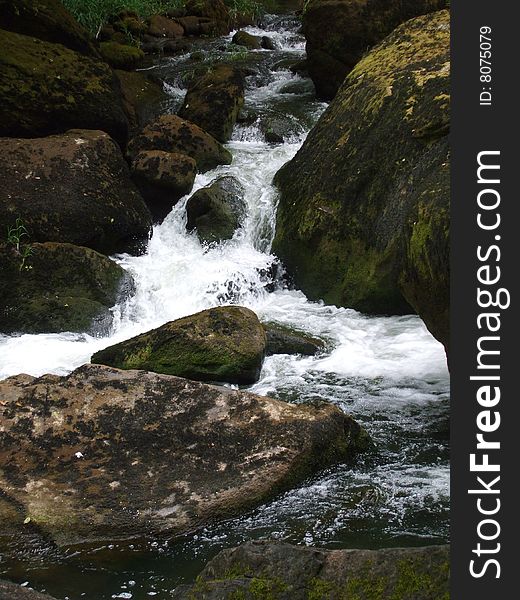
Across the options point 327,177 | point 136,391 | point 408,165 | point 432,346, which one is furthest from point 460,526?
point 327,177

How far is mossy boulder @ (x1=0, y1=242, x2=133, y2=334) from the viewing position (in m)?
9.58

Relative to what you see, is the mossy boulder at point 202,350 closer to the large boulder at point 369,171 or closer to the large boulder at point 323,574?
the large boulder at point 369,171

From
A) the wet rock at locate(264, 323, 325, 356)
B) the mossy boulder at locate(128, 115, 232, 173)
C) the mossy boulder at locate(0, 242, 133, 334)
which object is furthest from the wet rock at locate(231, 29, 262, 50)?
the wet rock at locate(264, 323, 325, 356)

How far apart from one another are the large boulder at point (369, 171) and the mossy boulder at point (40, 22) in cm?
381

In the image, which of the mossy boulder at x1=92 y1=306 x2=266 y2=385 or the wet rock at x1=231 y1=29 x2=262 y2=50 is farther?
the wet rock at x1=231 y1=29 x2=262 y2=50

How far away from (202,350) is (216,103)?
6.85 m

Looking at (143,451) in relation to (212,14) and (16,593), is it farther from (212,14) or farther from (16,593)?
(212,14)

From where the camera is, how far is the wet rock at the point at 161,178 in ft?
39.1

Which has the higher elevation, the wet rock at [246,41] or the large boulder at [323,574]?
the wet rock at [246,41]

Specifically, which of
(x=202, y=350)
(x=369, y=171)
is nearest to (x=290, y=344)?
(x=202, y=350)

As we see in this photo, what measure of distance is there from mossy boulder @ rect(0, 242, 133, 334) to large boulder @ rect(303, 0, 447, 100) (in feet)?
21.0

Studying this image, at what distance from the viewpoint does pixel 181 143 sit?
12648mm

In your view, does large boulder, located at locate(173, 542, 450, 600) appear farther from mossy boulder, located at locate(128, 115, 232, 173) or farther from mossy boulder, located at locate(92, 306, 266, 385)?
mossy boulder, located at locate(128, 115, 232, 173)

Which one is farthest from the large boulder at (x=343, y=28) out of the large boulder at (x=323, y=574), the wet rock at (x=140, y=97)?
the large boulder at (x=323, y=574)
